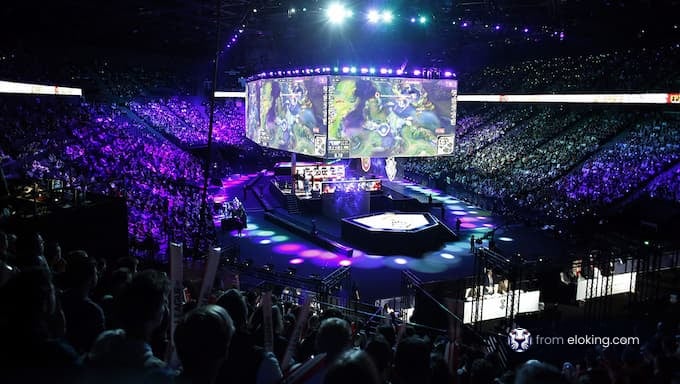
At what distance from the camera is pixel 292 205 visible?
27531 mm

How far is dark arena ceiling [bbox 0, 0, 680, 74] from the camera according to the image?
1115 inches

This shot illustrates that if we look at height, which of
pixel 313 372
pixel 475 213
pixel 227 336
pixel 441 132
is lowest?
pixel 475 213

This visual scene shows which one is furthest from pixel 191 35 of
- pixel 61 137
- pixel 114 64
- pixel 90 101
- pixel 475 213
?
pixel 475 213

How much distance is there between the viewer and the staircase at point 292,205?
27328mm

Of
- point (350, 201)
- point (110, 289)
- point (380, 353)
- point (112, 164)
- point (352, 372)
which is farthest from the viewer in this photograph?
point (350, 201)

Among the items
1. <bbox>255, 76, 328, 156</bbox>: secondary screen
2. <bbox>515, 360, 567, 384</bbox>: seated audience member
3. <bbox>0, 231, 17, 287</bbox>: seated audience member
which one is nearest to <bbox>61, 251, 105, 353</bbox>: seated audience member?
<bbox>0, 231, 17, 287</bbox>: seated audience member

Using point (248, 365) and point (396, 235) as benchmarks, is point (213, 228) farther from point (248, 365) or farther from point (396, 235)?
point (248, 365)

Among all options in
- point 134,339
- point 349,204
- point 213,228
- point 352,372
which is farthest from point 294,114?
point 352,372

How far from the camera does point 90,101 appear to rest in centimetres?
3638

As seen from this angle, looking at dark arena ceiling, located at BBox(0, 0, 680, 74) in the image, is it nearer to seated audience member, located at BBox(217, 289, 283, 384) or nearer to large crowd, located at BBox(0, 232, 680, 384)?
large crowd, located at BBox(0, 232, 680, 384)

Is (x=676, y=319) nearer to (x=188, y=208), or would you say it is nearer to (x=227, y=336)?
(x=227, y=336)

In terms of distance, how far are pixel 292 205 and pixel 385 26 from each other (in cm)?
2376

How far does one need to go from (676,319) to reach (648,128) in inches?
812

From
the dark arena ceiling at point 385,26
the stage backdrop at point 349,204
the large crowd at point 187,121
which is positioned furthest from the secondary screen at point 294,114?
the large crowd at point 187,121
